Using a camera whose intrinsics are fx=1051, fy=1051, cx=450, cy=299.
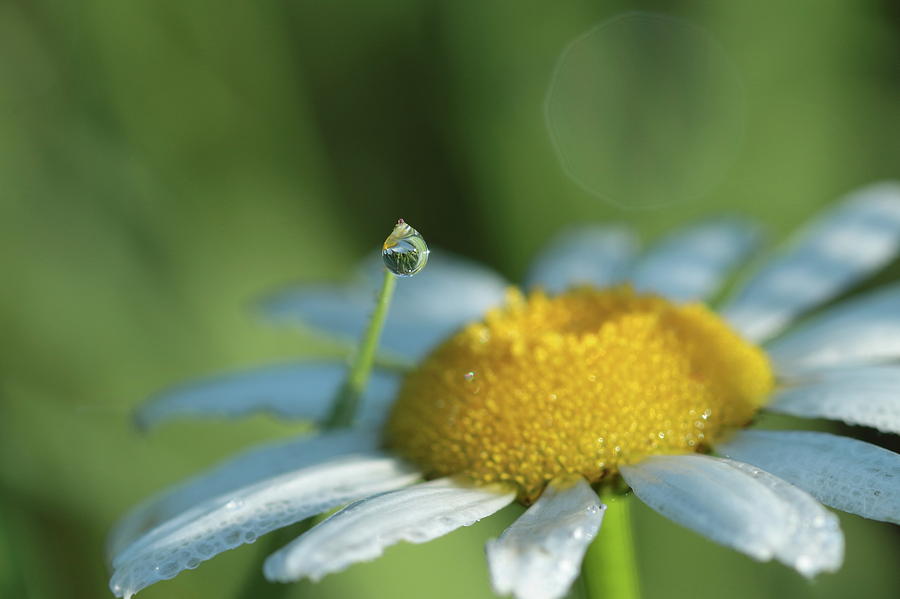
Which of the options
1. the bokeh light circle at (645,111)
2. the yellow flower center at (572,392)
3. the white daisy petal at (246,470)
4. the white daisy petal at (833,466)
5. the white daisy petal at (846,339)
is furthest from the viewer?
the bokeh light circle at (645,111)

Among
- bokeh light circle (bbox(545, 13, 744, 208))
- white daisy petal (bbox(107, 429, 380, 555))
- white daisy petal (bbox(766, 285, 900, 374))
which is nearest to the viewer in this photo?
white daisy petal (bbox(107, 429, 380, 555))

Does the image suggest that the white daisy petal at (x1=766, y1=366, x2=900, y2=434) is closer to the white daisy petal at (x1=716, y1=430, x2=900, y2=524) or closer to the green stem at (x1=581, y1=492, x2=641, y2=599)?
the white daisy petal at (x1=716, y1=430, x2=900, y2=524)

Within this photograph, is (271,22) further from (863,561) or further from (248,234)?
(863,561)

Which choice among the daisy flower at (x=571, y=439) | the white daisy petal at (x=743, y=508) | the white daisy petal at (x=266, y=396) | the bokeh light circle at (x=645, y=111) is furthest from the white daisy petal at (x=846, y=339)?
the bokeh light circle at (x=645, y=111)

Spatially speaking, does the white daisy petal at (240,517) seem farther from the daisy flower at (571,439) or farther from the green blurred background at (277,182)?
the green blurred background at (277,182)

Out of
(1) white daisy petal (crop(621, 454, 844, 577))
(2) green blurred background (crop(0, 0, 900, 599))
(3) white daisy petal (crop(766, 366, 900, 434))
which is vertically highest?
(2) green blurred background (crop(0, 0, 900, 599))

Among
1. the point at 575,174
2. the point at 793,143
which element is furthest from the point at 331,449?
the point at 793,143

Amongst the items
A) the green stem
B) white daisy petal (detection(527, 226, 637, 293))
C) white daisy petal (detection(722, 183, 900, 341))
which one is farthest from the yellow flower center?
white daisy petal (detection(527, 226, 637, 293))
